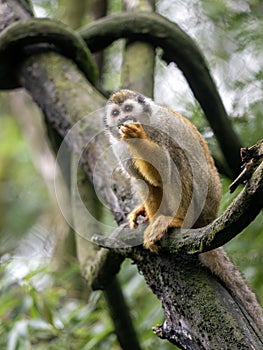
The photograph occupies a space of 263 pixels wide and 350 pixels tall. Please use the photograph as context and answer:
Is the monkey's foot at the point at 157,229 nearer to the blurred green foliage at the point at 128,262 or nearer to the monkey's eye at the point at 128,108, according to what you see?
the monkey's eye at the point at 128,108

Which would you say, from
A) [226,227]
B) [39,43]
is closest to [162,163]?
[226,227]

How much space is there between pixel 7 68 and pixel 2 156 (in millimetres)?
2437

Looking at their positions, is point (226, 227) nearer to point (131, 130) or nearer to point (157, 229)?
point (157, 229)

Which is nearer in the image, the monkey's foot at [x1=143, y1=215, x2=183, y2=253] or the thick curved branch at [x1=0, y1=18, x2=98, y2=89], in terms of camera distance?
the monkey's foot at [x1=143, y1=215, x2=183, y2=253]

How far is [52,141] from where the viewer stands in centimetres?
351

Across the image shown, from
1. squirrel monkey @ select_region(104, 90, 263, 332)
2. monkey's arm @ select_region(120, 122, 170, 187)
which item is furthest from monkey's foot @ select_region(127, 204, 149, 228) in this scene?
monkey's arm @ select_region(120, 122, 170, 187)

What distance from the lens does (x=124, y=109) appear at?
8.26 ft

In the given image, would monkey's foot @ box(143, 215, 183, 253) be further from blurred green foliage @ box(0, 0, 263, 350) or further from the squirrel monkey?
blurred green foliage @ box(0, 0, 263, 350)

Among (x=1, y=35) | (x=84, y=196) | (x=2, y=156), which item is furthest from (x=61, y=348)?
(x=2, y=156)

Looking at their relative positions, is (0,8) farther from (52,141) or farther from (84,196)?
(84,196)

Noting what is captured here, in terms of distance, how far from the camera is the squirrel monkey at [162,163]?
2436 mm

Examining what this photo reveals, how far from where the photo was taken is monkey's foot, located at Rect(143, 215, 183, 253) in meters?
2.23

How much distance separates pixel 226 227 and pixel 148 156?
2.95 ft

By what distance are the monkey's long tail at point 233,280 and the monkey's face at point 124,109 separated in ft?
2.05
